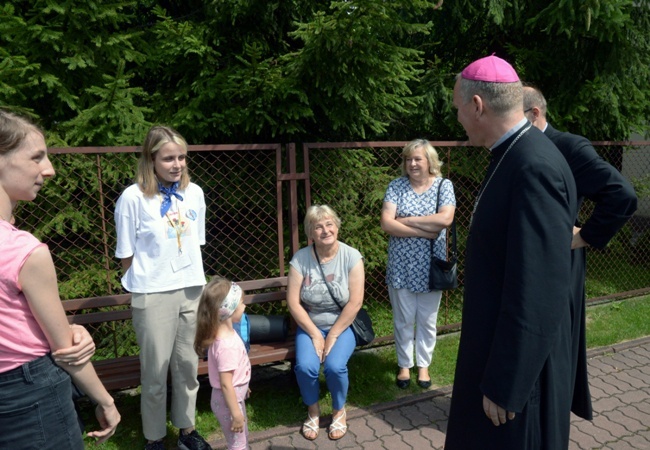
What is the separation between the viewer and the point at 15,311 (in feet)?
5.18

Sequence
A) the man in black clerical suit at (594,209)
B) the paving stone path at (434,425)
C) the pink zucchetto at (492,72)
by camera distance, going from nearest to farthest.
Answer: the pink zucchetto at (492,72)
the man in black clerical suit at (594,209)
the paving stone path at (434,425)

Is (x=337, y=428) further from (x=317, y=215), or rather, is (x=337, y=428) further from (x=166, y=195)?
(x=166, y=195)

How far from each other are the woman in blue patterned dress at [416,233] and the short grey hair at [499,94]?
6.95 ft

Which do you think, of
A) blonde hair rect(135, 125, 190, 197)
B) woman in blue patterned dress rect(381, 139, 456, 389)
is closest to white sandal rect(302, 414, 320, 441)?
woman in blue patterned dress rect(381, 139, 456, 389)

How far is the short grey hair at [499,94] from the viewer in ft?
5.75

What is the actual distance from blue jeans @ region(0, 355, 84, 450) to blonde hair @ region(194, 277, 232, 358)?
122 centimetres

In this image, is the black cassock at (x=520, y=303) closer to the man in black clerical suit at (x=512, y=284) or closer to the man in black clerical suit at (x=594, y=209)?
the man in black clerical suit at (x=512, y=284)

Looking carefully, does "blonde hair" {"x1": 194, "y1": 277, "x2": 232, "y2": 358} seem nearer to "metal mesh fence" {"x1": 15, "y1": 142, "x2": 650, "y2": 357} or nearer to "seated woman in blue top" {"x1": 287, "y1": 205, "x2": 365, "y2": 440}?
"seated woman in blue top" {"x1": 287, "y1": 205, "x2": 365, "y2": 440}

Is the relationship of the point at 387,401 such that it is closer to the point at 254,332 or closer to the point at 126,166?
the point at 254,332

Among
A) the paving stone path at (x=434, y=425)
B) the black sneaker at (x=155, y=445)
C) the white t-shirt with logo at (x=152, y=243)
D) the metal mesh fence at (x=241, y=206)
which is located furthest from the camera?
the metal mesh fence at (x=241, y=206)

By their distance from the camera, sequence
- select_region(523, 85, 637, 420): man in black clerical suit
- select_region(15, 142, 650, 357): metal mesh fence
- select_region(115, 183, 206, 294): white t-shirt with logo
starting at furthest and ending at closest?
select_region(15, 142, 650, 357): metal mesh fence → select_region(115, 183, 206, 294): white t-shirt with logo → select_region(523, 85, 637, 420): man in black clerical suit

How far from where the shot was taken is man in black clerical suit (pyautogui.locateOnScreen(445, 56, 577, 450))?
5.25 ft

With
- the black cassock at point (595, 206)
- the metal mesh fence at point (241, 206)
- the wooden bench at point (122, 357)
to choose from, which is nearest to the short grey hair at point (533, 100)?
the black cassock at point (595, 206)

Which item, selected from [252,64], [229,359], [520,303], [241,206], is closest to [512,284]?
[520,303]
